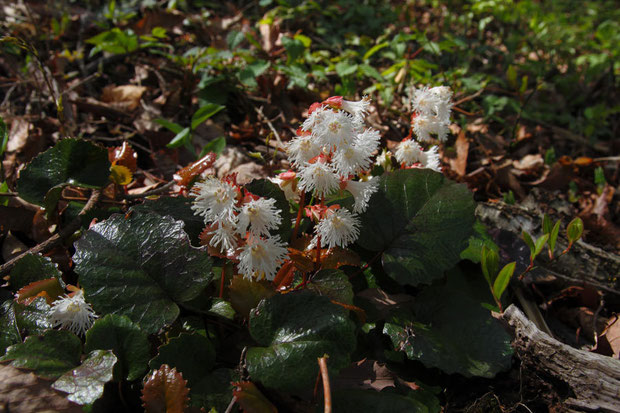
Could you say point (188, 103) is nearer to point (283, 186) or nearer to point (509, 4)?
point (283, 186)

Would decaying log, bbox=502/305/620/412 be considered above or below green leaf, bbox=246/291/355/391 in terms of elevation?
below

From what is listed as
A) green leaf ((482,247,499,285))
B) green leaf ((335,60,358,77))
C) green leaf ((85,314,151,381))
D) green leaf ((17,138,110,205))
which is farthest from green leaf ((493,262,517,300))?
green leaf ((335,60,358,77))

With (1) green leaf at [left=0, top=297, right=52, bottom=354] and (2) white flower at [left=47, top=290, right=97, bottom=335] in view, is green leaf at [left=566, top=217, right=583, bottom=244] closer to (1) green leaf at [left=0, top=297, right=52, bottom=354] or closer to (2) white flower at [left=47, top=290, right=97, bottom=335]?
(2) white flower at [left=47, top=290, right=97, bottom=335]

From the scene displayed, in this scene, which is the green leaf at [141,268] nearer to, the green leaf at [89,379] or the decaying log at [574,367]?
the green leaf at [89,379]

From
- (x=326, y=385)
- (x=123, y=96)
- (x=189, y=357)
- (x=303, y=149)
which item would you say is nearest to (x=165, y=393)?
(x=189, y=357)

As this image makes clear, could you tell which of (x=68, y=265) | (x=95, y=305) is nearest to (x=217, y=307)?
(x=95, y=305)

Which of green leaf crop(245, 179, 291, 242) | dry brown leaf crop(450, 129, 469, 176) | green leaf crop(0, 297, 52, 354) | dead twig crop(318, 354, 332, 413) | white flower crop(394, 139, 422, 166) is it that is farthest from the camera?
dry brown leaf crop(450, 129, 469, 176)

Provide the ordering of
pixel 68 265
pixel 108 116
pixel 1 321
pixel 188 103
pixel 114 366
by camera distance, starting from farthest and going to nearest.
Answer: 1. pixel 188 103
2. pixel 108 116
3. pixel 68 265
4. pixel 1 321
5. pixel 114 366

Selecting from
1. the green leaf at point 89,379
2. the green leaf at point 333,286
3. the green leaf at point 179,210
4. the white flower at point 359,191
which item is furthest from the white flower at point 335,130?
the green leaf at point 89,379

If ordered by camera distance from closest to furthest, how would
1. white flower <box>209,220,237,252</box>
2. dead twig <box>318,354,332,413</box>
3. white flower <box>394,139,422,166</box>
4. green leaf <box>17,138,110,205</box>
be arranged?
1. dead twig <box>318,354,332,413</box>
2. white flower <box>209,220,237,252</box>
3. green leaf <box>17,138,110,205</box>
4. white flower <box>394,139,422,166</box>
